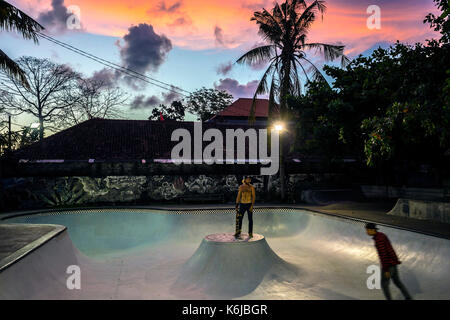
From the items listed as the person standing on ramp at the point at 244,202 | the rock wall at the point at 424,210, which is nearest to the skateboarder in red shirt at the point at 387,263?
the person standing on ramp at the point at 244,202

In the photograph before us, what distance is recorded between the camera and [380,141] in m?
9.38

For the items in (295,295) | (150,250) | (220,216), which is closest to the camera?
(295,295)

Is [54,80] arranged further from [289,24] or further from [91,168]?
[289,24]

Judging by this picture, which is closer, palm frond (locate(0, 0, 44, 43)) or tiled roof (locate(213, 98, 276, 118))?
palm frond (locate(0, 0, 44, 43))

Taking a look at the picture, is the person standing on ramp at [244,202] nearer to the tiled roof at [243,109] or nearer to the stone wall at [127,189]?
the stone wall at [127,189]

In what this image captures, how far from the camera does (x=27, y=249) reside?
6422mm

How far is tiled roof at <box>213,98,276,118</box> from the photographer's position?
32.4 m

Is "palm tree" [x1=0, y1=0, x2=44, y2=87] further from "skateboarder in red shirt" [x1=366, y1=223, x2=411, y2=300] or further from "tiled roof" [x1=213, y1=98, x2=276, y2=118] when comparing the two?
"tiled roof" [x1=213, y1=98, x2=276, y2=118]

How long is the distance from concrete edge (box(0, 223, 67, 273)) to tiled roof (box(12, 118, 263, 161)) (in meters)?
11.3

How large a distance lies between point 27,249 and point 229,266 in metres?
4.44

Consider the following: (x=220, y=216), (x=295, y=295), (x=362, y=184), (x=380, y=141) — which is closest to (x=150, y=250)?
(x=220, y=216)

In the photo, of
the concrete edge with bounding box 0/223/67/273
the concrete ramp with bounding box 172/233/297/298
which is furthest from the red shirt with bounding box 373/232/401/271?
the concrete edge with bounding box 0/223/67/273

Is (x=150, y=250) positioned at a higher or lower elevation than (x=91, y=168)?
lower
